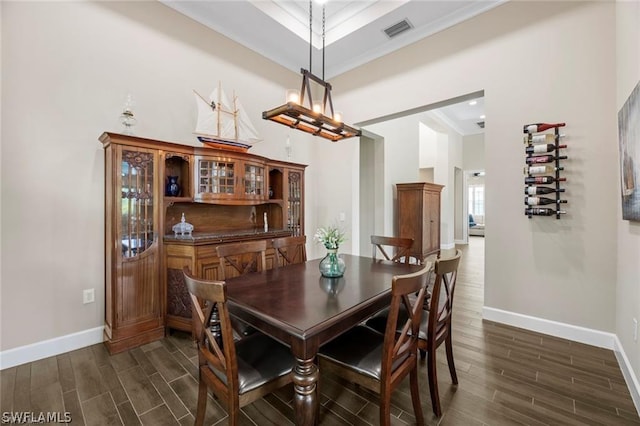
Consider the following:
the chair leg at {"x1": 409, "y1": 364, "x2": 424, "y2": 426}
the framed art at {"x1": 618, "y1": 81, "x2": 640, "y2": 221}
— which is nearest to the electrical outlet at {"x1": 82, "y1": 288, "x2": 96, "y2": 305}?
the chair leg at {"x1": 409, "y1": 364, "x2": 424, "y2": 426}

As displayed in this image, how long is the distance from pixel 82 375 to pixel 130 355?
A: 33 centimetres

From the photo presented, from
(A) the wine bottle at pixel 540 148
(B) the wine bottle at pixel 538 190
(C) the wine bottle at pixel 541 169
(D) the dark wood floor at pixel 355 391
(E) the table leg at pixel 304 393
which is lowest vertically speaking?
(D) the dark wood floor at pixel 355 391

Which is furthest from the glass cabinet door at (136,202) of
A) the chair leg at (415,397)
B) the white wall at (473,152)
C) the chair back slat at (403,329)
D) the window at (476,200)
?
the window at (476,200)

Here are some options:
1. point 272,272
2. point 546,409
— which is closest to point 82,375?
point 272,272

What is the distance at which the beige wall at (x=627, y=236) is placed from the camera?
6.04ft

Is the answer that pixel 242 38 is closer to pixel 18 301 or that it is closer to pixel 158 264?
pixel 158 264

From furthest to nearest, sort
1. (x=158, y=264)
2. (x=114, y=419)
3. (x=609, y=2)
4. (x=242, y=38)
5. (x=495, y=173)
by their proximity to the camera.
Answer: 1. (x=242, y=38)
2. (x=495, y=173)
3. (x=158, y=264)
4. (x=609, y=2)
5. (x=114, y=419)

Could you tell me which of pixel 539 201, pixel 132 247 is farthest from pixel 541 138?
pixel 132 247

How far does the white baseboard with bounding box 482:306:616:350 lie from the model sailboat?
3.49 meters

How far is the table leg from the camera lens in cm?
125

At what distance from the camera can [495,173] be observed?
3.07 meters

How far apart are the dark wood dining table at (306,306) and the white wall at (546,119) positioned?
156 cm

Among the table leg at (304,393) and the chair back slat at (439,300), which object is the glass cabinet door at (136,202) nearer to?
→ the table leg at (304,393)

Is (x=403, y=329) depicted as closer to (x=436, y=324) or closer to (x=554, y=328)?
(x=436, y=324)
